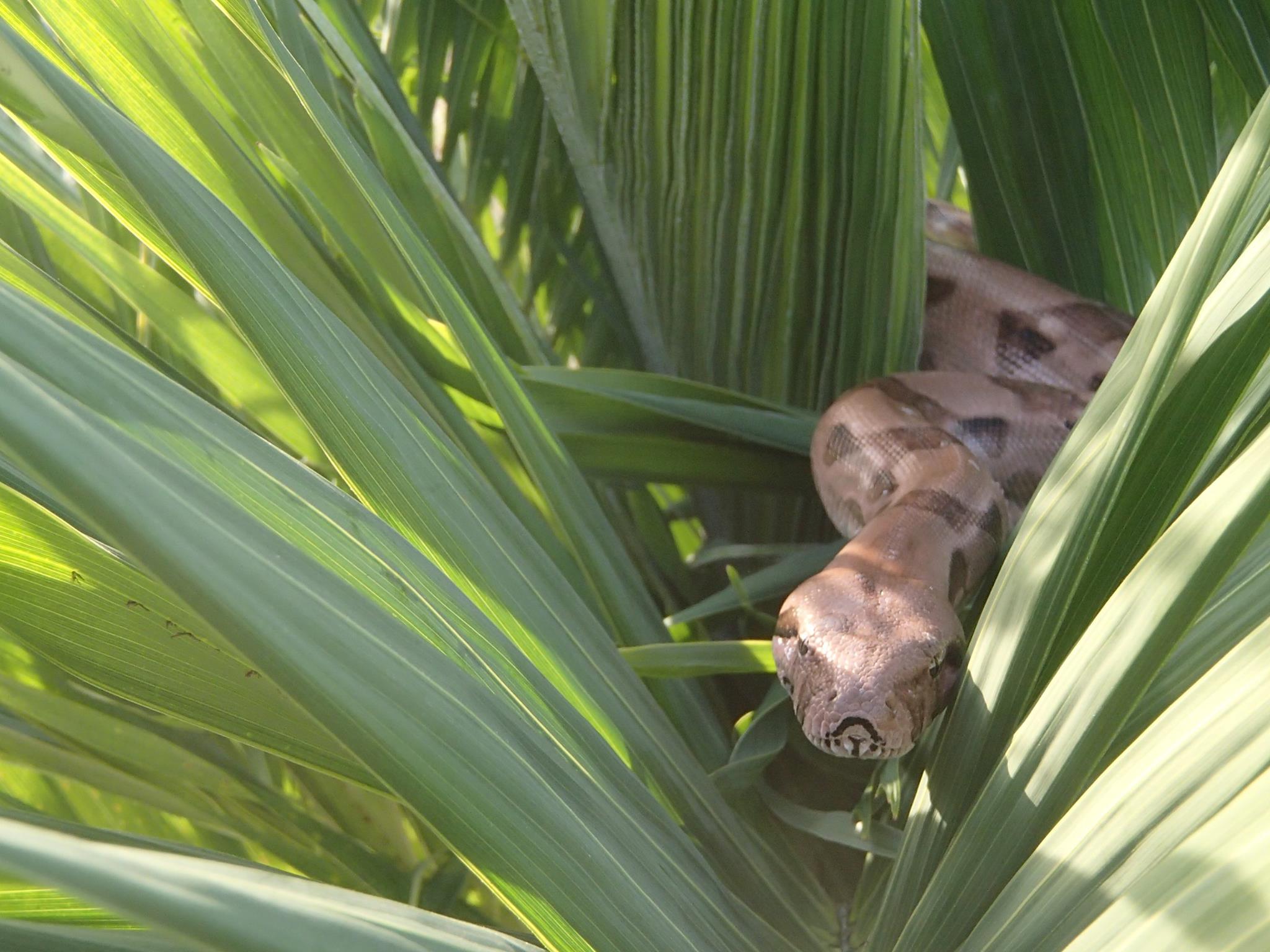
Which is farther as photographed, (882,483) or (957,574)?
(882,483)

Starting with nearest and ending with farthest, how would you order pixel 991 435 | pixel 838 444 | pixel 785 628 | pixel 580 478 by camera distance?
pixel 580 478
pixel 785 628
pixel 838 444
pixel 991 435

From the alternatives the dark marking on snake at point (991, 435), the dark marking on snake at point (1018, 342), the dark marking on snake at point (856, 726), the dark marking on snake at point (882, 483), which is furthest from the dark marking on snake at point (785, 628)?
the dark marking on snake at point (1018, 342)

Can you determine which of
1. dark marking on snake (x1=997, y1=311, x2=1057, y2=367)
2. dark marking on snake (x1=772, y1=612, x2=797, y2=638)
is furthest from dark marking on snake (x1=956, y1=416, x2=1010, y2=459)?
dark marking on snake (x1=772, y1=612, x2=797, y2=638)

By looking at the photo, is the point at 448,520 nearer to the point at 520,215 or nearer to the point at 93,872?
the point at 93,872

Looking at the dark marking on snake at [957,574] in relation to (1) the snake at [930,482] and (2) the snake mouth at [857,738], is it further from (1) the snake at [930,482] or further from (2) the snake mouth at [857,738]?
(2) the snake mouth at [857,738]

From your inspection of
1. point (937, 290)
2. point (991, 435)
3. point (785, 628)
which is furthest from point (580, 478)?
point (937, 290)

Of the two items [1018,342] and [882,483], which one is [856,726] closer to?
[882,483]
